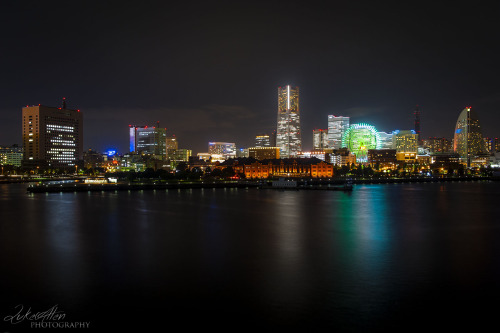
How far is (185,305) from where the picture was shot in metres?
10.1

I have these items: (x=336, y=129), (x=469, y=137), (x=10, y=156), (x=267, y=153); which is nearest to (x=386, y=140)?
(x=336, y=129)

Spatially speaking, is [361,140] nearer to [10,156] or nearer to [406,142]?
[406,142]

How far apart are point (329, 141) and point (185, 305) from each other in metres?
184

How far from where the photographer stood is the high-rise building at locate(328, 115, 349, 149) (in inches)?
7259

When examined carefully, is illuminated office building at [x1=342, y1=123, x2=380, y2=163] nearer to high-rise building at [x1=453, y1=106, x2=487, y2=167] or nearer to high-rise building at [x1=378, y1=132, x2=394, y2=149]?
high-rise building at [x1=378, y1=132, x2=394, y2=149]

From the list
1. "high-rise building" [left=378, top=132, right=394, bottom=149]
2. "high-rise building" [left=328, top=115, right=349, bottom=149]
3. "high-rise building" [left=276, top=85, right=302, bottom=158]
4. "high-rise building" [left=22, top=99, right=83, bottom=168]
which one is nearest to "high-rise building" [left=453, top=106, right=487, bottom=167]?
"high-rise building" [left=378, top=132, right=394, bottom=149]

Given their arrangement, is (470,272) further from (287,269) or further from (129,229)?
(129,229)

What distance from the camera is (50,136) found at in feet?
384

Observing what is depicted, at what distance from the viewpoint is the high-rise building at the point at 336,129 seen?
18438 centimetres

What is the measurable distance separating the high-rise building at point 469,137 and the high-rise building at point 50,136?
499ft

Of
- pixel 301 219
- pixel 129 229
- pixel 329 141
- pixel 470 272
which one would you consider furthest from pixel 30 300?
pixel 329 141

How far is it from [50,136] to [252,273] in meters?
120

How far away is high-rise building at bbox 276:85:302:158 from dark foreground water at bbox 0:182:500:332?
14658 centimetres

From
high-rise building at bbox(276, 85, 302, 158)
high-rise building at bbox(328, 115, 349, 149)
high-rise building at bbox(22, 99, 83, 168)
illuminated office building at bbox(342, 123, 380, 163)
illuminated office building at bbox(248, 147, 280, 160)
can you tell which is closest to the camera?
high-rise building at bbox(22, 99, 83, 168)
